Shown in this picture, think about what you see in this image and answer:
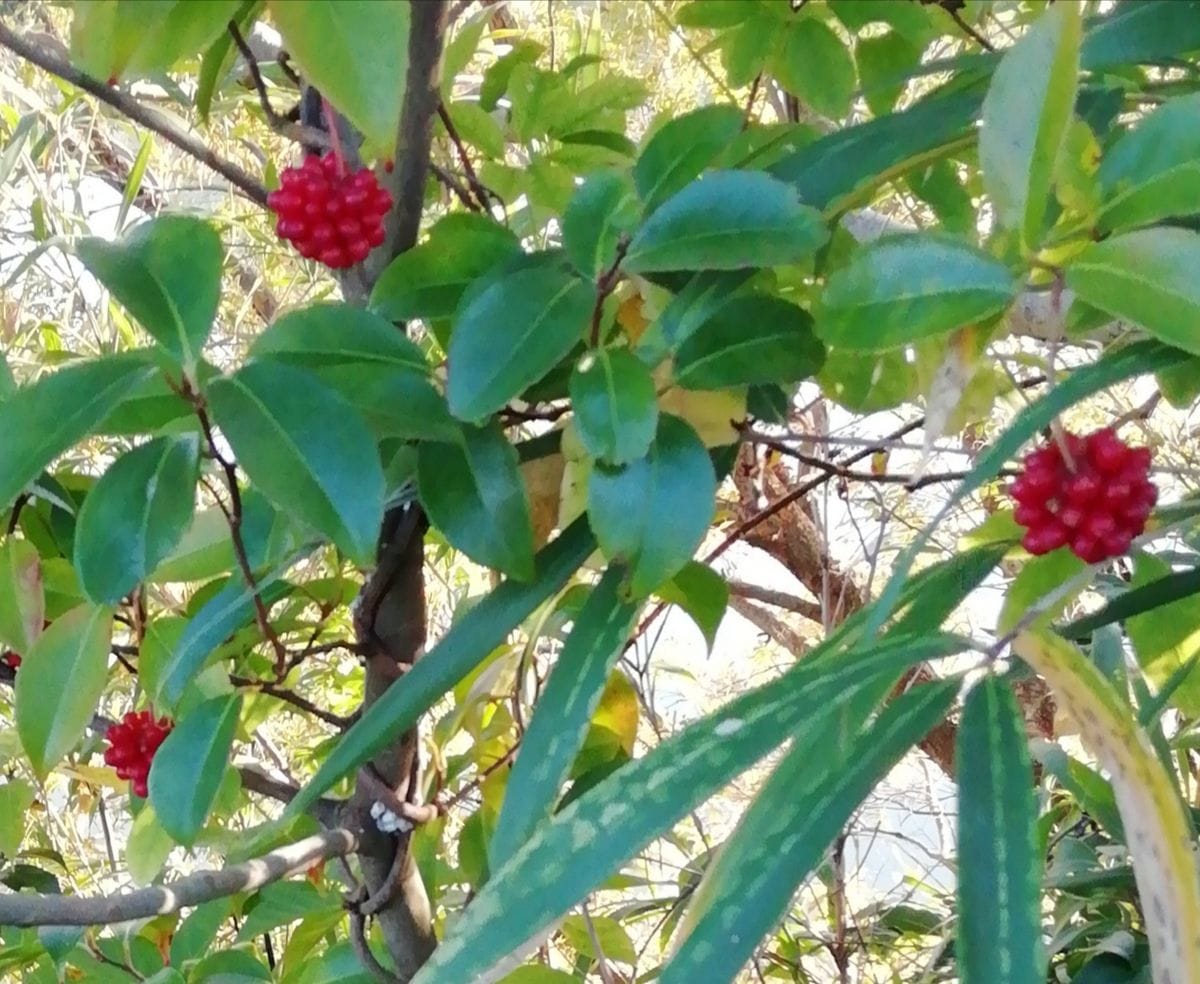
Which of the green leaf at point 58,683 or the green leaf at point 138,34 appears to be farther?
the green leaf at point 58,683

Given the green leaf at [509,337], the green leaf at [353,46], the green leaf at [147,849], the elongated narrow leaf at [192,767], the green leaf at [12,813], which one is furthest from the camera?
the green leaf at [12,813]

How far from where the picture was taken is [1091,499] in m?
0.29

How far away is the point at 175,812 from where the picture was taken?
1.27 feet

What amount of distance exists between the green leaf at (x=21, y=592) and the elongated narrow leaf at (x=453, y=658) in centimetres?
17

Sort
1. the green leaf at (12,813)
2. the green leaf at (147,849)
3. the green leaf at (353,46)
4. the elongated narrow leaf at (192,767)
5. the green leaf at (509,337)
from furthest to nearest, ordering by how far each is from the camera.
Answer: the green leaf at (12,813) → the green leaf at (147,849) → the elongated narrow leaf at (192,767) → the green leaf at (509,337) → the green leaf at (353,46)

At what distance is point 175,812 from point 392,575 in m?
0.12

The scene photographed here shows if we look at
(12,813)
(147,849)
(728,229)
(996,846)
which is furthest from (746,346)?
(12,813)

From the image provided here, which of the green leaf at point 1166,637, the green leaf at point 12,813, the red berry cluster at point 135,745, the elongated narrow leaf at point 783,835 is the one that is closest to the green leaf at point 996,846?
the elongated narrow leaf at point 783,835

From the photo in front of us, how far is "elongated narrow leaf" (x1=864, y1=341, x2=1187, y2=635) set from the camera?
0.25m

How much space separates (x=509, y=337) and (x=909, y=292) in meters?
0.10

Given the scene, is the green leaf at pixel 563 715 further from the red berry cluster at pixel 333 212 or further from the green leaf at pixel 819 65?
the green leaf at pixel 819 65

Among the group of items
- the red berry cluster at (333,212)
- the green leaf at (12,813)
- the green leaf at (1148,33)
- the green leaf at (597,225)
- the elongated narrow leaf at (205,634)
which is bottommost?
the green leaf at (12,813)

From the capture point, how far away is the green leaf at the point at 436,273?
0.33 metres

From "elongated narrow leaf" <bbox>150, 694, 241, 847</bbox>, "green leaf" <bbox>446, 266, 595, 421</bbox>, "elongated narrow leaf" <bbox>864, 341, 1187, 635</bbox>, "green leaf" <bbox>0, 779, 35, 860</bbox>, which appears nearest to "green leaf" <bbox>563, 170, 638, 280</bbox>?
"green leaf" <bbox>446, 266, 595, 421</bbox>
